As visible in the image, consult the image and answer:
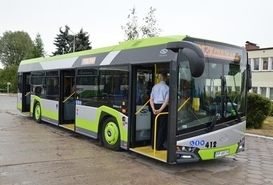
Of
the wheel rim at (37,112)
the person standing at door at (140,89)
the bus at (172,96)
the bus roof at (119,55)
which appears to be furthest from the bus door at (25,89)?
the person standing at door at (140,89)

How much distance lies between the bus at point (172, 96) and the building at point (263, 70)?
24540 mm

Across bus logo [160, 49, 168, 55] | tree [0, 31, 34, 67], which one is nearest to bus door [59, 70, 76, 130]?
bus logo [160, 49, 168, 55]

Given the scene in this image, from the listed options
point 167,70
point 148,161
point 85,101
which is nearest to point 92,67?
point 85,101

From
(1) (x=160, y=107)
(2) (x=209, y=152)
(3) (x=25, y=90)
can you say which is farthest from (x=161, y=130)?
(3) (x=25, y=90)

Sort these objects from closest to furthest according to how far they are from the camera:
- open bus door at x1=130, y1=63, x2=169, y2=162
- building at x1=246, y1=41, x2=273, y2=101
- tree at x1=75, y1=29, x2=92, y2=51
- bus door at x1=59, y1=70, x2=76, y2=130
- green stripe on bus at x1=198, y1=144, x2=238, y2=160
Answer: green stripe on bus at x1=198, y1=144, x2=238, y2=160 < open bus door at x1=130, y1=63, x2=169, y2=162 < bus door at x1=59, y1=70, x2=76, y2=130 < building at x1=246, y1=41, x2=273, y2=101 < tree at x1=75, y1=29, x2=92, y2=51

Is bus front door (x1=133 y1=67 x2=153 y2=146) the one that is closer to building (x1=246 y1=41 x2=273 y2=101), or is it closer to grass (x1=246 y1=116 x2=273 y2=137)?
grass (x1=246 y1=116 x2=273 y2=137)

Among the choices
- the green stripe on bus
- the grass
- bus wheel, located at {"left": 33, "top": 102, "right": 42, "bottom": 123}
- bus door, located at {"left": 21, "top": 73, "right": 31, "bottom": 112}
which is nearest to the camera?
the green stripe on bus

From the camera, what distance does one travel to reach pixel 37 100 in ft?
45.2

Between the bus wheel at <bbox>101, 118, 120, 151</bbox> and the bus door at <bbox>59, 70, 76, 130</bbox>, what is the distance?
127 inches

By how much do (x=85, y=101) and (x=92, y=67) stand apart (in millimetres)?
1150

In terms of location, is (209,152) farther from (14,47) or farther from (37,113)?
(14,47)

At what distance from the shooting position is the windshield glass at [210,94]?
20.9 feet

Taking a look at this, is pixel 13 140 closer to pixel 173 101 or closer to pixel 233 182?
pixel 173 101

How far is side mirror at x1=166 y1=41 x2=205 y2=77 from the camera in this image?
18.3 ft
